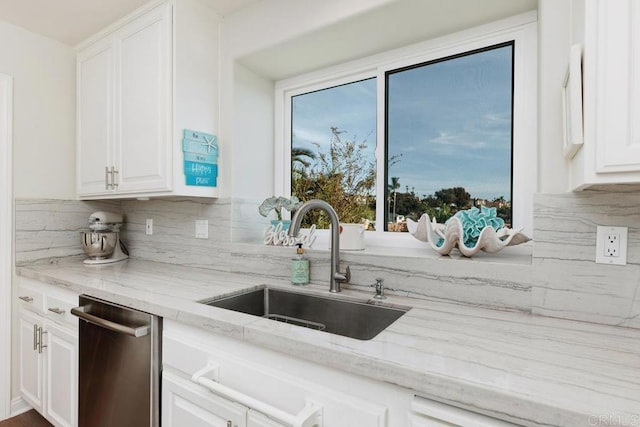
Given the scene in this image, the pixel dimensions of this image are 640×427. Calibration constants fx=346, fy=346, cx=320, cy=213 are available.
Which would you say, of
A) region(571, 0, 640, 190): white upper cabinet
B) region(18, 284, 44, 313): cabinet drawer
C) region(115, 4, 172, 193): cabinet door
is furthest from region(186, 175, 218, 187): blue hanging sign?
region(571, 0, 640, 190): white upper cabinet

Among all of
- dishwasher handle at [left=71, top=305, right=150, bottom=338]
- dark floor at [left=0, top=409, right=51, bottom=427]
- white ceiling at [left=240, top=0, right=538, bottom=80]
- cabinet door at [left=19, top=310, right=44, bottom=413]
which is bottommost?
dark floor at [left=0, top=409, right=51, bottom=427]

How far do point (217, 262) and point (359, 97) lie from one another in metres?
1.21

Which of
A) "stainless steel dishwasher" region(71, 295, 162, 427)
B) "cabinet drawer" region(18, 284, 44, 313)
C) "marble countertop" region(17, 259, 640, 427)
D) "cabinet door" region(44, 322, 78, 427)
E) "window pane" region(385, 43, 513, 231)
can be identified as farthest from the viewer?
"cabinet drawer" region(18, 284, 44, 313)

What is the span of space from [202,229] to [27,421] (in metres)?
1.50

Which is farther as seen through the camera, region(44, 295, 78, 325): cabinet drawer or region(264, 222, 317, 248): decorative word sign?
region(264, 222, 317, 248): decorative word sign

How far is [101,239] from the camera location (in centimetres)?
218

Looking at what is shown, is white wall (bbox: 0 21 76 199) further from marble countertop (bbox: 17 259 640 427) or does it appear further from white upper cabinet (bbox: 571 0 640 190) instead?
white upper cabinet (bbox: 571 0 640 190)

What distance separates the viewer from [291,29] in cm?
164

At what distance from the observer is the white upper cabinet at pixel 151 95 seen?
5.68 feet

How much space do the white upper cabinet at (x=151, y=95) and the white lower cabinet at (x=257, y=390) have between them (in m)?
0.89

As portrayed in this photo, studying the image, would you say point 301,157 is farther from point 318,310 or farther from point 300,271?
point 318,310

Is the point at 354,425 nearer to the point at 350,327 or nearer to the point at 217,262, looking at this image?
the point at 350,327

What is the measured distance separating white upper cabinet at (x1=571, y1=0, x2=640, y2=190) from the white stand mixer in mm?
2440

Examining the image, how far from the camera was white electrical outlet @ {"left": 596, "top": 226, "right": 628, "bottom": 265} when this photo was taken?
0.99 m
